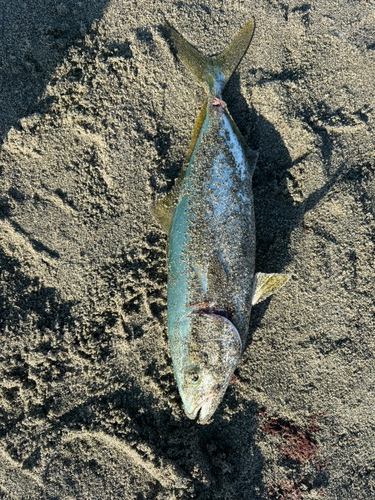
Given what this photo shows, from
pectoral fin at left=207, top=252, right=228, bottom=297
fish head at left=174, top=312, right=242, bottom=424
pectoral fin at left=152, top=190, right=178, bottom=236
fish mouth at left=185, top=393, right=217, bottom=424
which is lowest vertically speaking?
fish mouth at left=185, top=393, right=217, bottom=424

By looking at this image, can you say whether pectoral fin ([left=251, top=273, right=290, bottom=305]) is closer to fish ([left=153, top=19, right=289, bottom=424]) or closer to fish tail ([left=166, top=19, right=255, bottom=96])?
fish ([left=153, top=19, right=289, bottom=424])

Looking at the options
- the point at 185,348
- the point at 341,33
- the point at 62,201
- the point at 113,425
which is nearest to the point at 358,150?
the point at 341,33

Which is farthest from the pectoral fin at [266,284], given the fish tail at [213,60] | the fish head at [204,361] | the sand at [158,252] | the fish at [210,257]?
the fish tail at [213,60]

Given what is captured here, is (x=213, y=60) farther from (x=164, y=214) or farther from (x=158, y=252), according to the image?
(x=158, y=252)

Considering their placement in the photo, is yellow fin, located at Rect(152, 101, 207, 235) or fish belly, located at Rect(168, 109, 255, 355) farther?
Result: yellow fin, located at Rect(152, 101, 207, 235)

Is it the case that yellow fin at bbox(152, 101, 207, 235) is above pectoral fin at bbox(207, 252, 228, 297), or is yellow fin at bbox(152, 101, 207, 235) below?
above

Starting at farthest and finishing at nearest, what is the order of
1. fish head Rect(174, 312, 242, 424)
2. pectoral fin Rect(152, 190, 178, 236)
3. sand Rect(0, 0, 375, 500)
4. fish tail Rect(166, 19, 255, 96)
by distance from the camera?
fish tail Rect(166, 19, 255, 96) < pectoral fin Rect(152, 190, 178, 236) < sand Rect(0, 0, 375, 500) < fish head Rect(174, 312, 242, 424)

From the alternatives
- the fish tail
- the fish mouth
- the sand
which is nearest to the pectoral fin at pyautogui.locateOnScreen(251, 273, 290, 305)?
the sand
